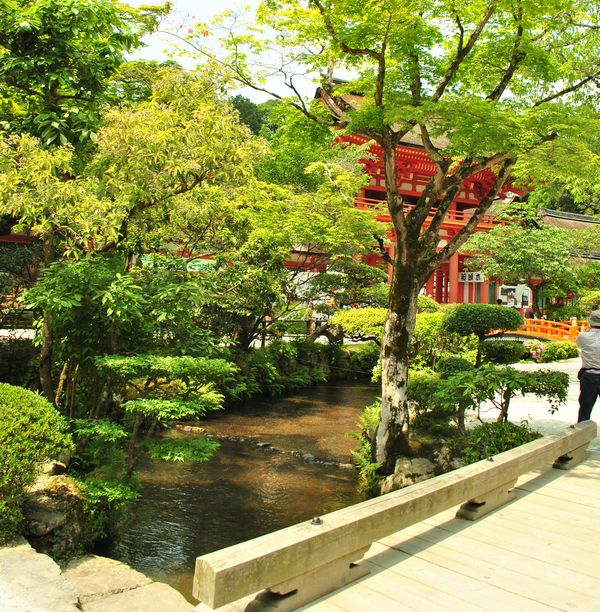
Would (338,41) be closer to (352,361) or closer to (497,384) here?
(497,384)

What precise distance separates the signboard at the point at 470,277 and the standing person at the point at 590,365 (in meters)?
21.8

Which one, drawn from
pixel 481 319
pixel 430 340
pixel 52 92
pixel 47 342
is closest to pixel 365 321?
pixel 430 340

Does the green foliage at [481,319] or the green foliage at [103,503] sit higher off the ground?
the green foliage at [481,319]

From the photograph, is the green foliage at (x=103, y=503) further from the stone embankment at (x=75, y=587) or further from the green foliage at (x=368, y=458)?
the green foliage at (x=368, y=458)

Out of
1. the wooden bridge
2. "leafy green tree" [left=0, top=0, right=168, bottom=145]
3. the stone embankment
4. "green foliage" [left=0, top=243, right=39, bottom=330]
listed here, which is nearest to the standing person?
the stone embankment

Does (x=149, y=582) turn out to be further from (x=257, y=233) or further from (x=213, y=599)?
(x=257, y=233)

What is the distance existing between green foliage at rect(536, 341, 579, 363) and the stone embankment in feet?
60.9

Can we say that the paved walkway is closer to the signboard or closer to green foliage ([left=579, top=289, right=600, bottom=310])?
green foliage ([left=579, top=289, right=600, bottom=310])

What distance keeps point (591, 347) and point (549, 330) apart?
17093 mm

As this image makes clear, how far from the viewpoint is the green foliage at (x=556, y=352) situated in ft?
66.0

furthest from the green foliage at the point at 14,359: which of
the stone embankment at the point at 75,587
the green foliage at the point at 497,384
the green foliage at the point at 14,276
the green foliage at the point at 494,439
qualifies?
→ the green foliage at the point at 494,439

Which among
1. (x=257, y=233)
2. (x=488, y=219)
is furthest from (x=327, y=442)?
(x=488, y=219)

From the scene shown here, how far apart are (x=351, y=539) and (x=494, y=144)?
489 centimetres

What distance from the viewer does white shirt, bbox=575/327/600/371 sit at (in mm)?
6773
